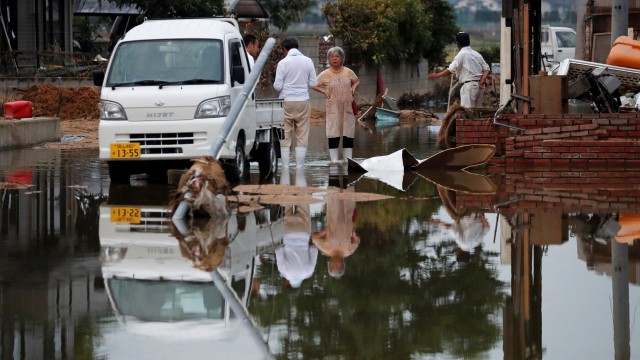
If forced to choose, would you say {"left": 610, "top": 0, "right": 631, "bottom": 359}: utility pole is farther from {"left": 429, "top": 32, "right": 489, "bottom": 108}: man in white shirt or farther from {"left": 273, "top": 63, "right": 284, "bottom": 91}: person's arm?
{"left": 429, "top": 32, "right": 489, "bottom": 108}: man in white shirt

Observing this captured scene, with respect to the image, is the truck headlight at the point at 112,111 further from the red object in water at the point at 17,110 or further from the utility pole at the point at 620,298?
the red object in water at the point at 17,110

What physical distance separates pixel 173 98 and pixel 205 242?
4.91 meters

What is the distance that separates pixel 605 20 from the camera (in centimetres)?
2794

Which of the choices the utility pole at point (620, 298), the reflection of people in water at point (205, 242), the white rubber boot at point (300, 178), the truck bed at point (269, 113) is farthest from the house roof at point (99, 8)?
the utility pole at point (620, 298)

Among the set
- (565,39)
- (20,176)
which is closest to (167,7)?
(565,39)

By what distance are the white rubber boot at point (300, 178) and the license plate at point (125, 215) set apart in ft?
9.39

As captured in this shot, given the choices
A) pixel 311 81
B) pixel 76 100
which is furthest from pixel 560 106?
pixel 76 100

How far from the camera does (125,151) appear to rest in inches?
599

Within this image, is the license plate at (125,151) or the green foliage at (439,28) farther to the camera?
the green foliage at (439,28)

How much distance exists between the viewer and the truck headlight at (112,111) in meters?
15.3

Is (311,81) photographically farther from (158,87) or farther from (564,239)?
(564,239)

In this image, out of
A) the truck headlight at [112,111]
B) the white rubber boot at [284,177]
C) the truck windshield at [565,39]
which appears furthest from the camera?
the truck windshield at [565,39]

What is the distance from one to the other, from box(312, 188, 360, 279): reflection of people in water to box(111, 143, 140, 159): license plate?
311 cm

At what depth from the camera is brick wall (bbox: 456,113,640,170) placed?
Result: 15859mm
